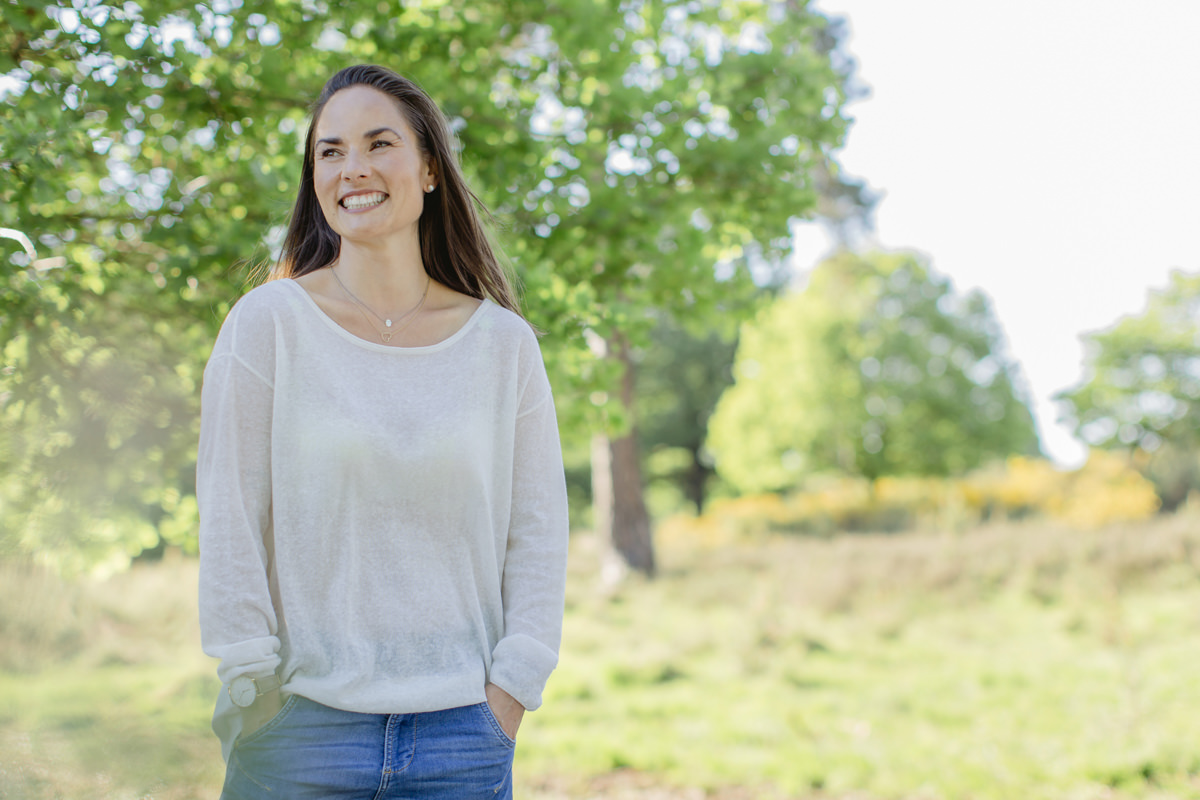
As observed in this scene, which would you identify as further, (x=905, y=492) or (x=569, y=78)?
(x=905, y=492)

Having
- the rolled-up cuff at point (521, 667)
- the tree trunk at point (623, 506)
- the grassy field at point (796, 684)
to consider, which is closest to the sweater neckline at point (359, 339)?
the rolled-up cuff at point (521, 667)

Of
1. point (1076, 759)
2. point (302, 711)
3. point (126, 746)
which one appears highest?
point (302, 711)

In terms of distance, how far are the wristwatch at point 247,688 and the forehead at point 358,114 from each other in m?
1.16

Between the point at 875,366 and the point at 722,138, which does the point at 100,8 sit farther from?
the point at 875,366

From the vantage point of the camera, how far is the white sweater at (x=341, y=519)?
1.68 metres

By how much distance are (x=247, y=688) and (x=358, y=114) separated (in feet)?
4.04

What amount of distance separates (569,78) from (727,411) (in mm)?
17844

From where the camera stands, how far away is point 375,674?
5.66 ft

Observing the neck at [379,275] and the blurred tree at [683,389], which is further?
the blurred tree at [683,389]

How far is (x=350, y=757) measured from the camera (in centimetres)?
169

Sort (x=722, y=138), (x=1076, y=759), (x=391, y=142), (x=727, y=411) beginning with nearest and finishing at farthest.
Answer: (x=391, y=142), (x=722, y=138), (x=1076, y=759), (x=727, y=411)

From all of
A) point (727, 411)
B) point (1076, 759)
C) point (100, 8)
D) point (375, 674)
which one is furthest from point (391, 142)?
point (727, 411)

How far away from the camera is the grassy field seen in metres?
5.11

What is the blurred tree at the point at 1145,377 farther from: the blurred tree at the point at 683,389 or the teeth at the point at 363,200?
the teeth at the point at 363,200
